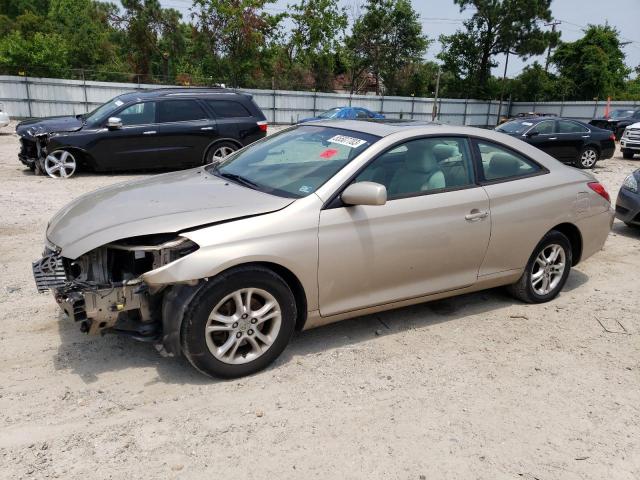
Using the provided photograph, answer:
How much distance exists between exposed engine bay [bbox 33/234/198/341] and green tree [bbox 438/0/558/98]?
1786 inches

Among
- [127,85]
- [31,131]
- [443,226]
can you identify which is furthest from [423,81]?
[443,226]

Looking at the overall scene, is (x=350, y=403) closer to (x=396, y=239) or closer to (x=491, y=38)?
(x=396, y=239)

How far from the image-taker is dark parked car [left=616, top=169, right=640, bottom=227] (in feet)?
25.3

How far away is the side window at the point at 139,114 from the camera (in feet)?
35.2

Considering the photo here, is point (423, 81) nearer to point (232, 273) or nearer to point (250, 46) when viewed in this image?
point (250, 46)

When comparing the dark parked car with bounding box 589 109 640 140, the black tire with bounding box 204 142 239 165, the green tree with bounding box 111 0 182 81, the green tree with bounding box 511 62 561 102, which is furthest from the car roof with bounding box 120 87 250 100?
the green tree with bounding box 511 62 561 102


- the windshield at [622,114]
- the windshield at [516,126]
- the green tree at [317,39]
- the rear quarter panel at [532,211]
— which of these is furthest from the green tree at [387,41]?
the rear quarter panel at [532,211]

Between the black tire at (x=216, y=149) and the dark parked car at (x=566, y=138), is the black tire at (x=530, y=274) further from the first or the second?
the dark parked car at (x=566, y=138)

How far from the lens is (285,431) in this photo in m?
3.04

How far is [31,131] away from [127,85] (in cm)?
1690

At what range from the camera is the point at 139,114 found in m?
10.9

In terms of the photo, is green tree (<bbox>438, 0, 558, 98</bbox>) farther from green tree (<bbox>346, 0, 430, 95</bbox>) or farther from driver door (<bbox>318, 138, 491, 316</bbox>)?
driver door (<bbox>318, 138, 491, 316</bbox>)

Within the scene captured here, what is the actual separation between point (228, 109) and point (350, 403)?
31.4 feet

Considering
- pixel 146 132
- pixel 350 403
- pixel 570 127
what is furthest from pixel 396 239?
pixel 570 127
